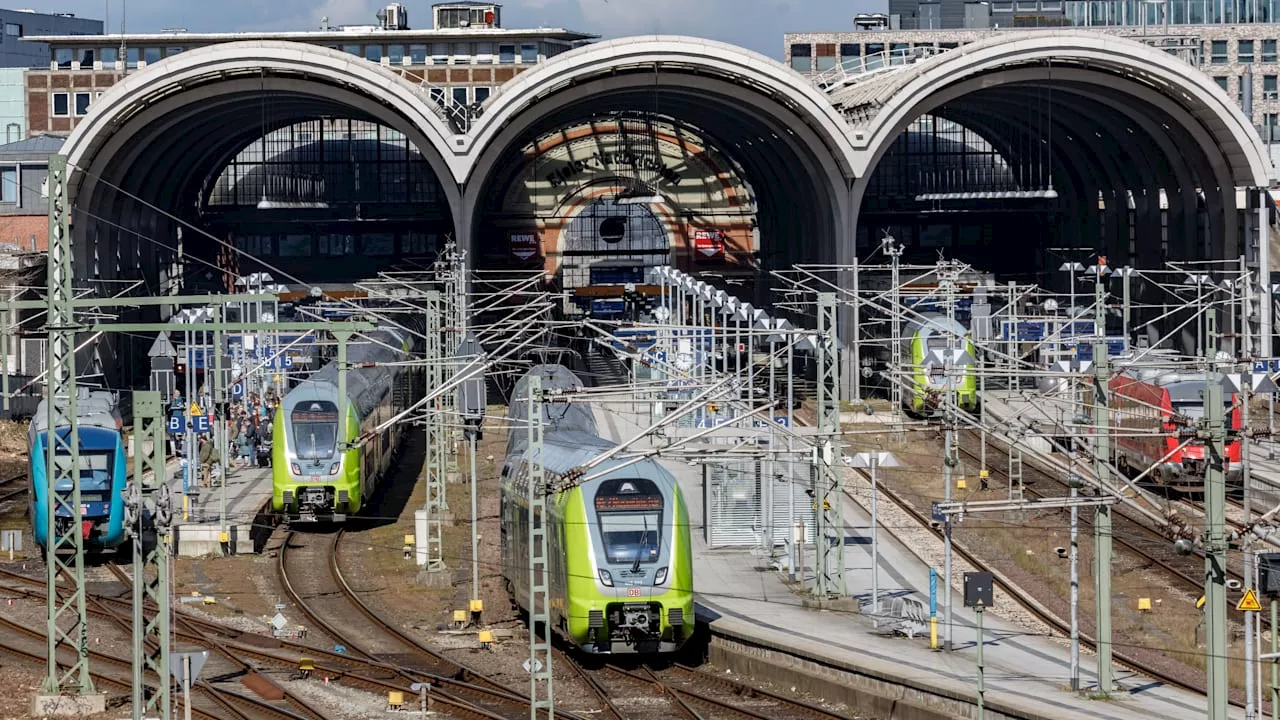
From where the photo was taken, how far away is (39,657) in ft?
106

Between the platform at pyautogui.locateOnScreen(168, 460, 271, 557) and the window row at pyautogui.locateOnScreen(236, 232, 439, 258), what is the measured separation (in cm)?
4378

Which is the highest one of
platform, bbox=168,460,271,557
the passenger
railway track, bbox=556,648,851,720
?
the passenger

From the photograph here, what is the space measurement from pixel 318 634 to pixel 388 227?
215 feet

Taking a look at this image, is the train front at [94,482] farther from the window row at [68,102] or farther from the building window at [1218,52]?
the building window at [1218,52]

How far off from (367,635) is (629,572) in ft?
23.6

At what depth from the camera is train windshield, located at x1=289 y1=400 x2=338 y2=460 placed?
147 feet

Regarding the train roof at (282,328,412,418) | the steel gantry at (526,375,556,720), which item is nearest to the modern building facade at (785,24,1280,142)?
the train roof at (282,328,412,418)

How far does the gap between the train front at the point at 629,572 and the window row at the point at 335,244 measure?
7078 centimetres

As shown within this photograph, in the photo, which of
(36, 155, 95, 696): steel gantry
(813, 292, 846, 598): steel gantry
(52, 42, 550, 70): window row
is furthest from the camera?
(52, 42, 550, 70): window row

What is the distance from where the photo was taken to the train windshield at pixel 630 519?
29.8m

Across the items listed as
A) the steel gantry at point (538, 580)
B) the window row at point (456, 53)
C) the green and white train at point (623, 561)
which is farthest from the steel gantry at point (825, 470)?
the window row at point (456, 53)

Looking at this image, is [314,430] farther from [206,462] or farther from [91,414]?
[206,462]

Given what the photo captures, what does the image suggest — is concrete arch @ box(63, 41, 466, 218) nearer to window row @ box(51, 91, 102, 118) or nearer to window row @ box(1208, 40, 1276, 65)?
window row @ box(51, 91, 102, 118)

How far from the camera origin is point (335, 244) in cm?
9950
